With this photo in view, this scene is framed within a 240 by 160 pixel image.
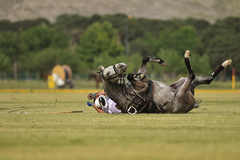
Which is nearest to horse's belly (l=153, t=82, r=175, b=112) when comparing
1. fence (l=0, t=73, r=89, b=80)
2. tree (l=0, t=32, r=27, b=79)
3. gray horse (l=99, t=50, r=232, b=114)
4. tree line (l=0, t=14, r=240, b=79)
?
gray horse (l=99, t=50, r=232, b=114)

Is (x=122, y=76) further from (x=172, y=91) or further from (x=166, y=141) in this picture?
(x=166, y=141)

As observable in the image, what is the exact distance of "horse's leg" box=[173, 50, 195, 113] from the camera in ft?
41.3

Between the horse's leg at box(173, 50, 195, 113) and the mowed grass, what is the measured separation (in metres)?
0.87

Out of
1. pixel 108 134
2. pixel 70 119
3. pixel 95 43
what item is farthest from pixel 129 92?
pixel 95 43

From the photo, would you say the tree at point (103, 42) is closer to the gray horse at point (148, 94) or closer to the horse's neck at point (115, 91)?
the gray horse at point (148, 94)

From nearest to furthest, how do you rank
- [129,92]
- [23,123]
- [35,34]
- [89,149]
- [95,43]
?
1. [89,149]
2. [23,123]
3. [129,92]
4. [95,43]
5. [35,34]

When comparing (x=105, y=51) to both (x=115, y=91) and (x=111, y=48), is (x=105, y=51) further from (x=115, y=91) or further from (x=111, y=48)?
(x=115, y=91)

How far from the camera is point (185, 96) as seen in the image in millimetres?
12672

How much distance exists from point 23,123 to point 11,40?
11065cm

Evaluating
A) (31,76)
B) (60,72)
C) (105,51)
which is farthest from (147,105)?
(105,51)

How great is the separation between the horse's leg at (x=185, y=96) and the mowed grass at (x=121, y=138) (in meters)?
0.87

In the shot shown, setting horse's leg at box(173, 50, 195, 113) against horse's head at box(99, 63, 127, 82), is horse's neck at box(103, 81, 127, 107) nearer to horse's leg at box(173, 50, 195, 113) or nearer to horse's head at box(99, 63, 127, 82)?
horse's head at box(99, 63, 127, 82)

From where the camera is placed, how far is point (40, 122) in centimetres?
1121

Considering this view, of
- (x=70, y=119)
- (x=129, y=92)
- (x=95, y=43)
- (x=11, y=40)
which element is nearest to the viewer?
(x=70, y=119)
